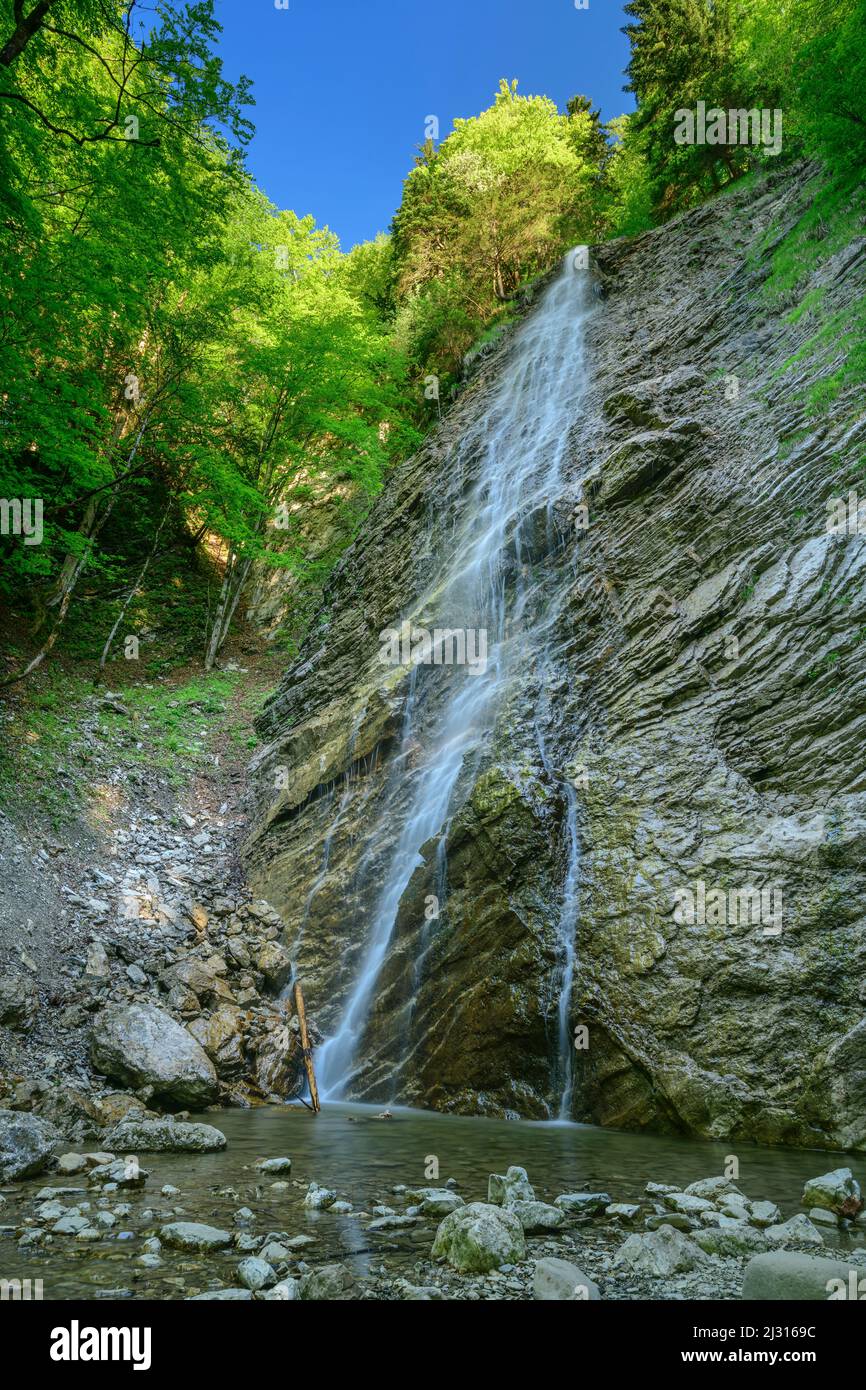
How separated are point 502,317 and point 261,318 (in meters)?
8.49

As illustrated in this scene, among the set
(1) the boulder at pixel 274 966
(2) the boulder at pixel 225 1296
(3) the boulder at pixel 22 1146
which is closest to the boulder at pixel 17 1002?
(3) the boulder at pixel 22 1146

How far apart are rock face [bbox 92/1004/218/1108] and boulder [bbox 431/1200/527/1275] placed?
13.8 feet

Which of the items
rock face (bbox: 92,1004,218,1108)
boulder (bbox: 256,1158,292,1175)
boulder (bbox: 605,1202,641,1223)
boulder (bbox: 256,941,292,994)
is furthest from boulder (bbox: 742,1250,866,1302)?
boulder (bbox: 256,941,292,994)

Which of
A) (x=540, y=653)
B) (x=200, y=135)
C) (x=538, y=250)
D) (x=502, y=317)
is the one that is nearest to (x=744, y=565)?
(x=540, y=653)

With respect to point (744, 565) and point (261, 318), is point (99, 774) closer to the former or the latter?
point (744, 565)

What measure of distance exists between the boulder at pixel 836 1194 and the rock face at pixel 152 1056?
17.9 feet

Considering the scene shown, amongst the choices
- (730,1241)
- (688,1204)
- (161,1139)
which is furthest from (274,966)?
(730,1241)

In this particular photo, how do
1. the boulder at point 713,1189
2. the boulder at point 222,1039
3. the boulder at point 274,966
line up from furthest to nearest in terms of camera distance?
the boulder at point 274,966 < the boulder at point 222,1039 < the boulder at point 713,1189

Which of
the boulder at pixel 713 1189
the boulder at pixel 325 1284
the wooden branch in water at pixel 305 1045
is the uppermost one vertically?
the boulder at pixel 325 1284

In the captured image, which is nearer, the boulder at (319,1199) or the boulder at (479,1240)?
the boulder at (479,1240)

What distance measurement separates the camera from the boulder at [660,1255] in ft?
11.6

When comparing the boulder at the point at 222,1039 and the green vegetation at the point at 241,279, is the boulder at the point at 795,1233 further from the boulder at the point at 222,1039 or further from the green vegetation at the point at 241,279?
the green vegetation at the point at 241,279

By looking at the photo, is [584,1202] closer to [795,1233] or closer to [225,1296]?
[795,1233]

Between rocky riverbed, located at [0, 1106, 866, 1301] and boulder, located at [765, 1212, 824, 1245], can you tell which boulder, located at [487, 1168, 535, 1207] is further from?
boulder, located at [765, 1212, 824, 1245]
